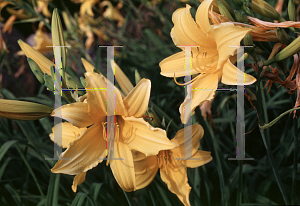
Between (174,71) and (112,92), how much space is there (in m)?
0.26

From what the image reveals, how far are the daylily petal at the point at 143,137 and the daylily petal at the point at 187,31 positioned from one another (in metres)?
0.30

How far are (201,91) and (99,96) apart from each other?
0.29 m

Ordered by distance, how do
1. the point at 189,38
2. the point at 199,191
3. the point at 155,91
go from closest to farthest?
1. the point at 189,38
2. the point at 199,191
3. the point at 155,91

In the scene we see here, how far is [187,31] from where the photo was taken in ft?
2.43

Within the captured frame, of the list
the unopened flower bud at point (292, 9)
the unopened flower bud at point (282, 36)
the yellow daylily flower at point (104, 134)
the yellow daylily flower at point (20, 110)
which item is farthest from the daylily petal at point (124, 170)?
the unopened flower bud at point (292, 9)

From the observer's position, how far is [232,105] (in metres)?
1.71

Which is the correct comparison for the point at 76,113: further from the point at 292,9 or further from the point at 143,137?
the point at 292,9

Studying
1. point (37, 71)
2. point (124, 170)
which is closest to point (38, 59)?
point (37, 71)

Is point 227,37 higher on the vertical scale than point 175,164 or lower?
higher

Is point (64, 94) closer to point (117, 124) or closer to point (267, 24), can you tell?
point (117, 124)

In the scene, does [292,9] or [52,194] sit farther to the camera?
[52,194]

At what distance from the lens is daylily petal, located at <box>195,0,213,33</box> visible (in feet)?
2.16

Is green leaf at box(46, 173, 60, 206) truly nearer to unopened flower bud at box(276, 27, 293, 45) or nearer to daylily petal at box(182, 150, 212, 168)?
daylily petal at box(182, 150, 212, 168)

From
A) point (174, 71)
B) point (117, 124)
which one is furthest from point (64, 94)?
point (174, 71)
